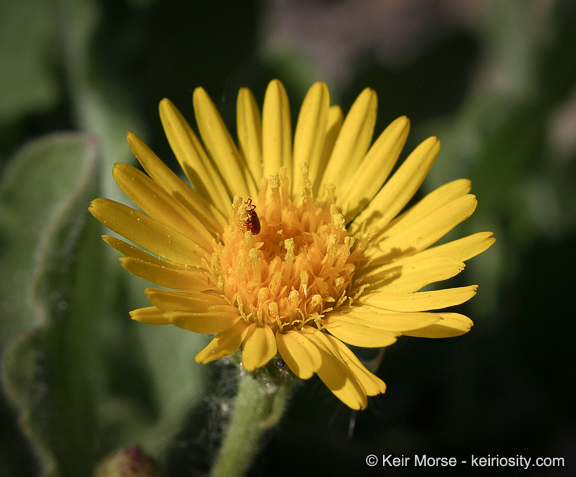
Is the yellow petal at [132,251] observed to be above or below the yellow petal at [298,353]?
above

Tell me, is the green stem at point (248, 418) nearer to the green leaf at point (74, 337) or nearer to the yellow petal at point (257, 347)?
the yellow petal at point (257, 347)

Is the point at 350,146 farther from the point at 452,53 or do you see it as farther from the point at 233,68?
the point at 452,53

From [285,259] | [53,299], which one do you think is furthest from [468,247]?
[53,299]

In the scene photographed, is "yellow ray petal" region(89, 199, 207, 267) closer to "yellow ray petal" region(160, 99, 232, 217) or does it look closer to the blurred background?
"yellow ray petal" region(160, 99, 232, 217)

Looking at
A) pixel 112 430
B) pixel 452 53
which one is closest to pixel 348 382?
pixel 112 430

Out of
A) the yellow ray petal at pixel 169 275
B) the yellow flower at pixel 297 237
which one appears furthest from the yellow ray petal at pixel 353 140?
the yellow ray petal at pixel 169 275

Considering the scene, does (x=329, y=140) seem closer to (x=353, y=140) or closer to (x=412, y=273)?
(x=353, y=140)
